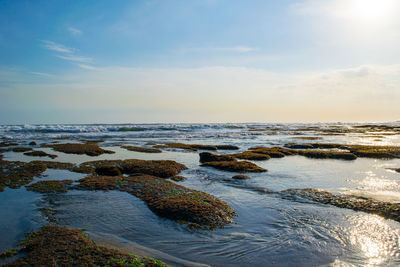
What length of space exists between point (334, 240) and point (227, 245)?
4.09m

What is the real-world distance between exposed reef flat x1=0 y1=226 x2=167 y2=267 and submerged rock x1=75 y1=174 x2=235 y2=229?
11.7 feet

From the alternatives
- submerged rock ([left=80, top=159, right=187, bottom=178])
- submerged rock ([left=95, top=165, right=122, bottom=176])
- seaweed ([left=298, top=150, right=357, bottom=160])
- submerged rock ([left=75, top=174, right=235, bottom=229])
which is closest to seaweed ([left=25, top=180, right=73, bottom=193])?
submerged rock ([left=75, top=174, right=235, bottom=229])

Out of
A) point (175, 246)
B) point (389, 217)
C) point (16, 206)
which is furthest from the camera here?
point (16, 206)

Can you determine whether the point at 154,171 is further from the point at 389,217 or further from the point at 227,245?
the point at 389,217

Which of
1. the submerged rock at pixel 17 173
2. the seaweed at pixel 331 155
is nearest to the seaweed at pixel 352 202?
the seaweed at pixel 331 155

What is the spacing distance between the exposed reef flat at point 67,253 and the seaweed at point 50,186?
6790mm

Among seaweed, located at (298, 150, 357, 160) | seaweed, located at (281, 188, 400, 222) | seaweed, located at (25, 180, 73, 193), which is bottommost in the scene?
seaweed, located at (281, 188, 400, 222)

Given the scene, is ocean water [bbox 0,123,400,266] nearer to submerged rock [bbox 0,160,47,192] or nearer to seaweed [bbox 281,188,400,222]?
seaweed [bbox 281,188,400,222]

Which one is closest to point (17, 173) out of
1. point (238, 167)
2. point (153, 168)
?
point (153, 168)

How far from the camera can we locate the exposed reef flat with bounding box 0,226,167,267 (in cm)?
730

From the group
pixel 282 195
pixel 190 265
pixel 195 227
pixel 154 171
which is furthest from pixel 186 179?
pixel 190 265

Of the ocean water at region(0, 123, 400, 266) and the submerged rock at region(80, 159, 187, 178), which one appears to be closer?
the ocean water at region(0, 123, 400, 266)

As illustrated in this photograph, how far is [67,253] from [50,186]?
983cm

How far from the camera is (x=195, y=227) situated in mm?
10328
